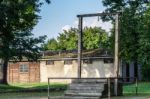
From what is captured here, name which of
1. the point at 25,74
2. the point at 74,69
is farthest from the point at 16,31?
the point at 25,74

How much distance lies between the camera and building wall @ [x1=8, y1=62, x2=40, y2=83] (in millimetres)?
72575

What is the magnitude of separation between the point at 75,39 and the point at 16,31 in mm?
51559

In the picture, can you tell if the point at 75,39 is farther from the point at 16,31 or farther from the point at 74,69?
the point at 16,31

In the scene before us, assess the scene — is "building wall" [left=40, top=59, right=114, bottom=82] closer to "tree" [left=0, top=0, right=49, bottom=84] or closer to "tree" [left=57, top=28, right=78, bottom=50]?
"tree" [left=0, top=0, right=49, bottom=84]

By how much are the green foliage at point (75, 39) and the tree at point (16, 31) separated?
4593 cm

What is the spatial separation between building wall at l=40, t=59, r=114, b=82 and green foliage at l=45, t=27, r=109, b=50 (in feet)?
78.7

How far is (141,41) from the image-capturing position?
53.3 metres

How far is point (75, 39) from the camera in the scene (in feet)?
320

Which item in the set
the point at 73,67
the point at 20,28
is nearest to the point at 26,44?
the point at 20,28

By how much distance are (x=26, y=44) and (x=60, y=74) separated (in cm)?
2334

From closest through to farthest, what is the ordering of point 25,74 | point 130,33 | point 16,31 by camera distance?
1. point 16,31
2. point 130,33
3. point 25,74

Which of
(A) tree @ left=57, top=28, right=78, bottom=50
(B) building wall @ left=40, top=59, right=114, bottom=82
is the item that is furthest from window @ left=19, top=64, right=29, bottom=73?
(A) tree @ left=57, top=28, right=78, bottom=50

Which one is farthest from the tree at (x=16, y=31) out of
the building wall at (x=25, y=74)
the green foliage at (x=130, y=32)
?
the building wall at (x=25, y=74)

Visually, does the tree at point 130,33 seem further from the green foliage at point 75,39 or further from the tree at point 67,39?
the tree at point 67,39
